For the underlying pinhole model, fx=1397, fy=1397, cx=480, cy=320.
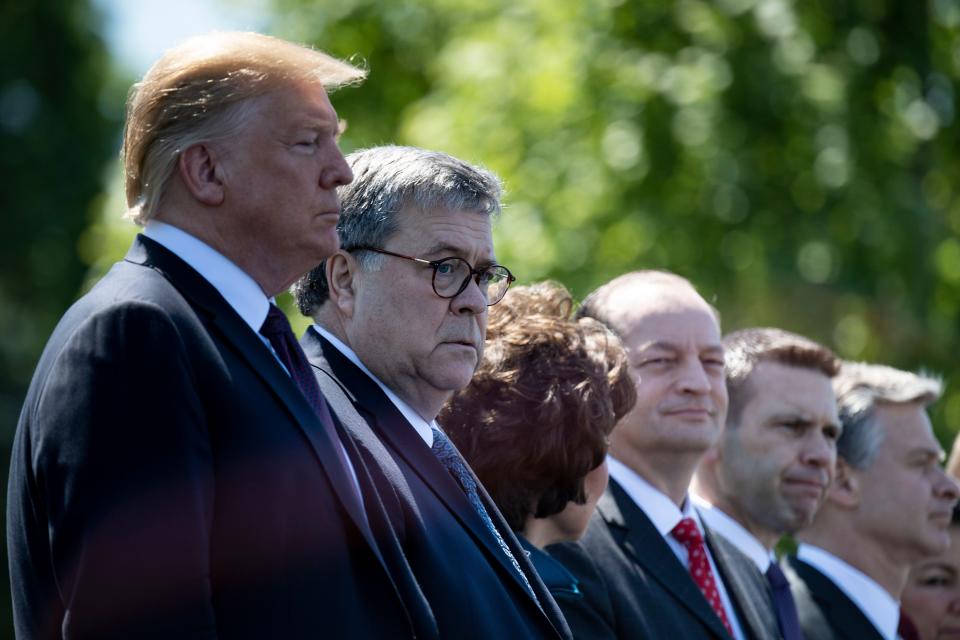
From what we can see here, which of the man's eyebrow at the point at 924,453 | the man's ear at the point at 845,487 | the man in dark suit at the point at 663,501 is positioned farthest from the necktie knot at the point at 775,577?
the man's eyebrow at the point at 924,453

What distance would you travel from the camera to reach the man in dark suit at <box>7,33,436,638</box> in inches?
89.5

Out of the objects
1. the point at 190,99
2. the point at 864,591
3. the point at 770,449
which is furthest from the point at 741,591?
the point at 190,99

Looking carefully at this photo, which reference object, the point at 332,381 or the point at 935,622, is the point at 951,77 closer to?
the point at 935,622

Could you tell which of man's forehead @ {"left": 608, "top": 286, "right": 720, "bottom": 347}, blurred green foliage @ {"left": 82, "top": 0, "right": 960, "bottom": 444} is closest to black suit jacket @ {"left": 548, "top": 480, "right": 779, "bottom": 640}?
man's forehead @ {"left": 608, "top": 286, "right": 720, "bottom": 347}

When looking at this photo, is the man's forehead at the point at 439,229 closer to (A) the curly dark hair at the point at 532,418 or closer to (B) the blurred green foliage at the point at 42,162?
(A) the curly dark hair at the point at 532,418

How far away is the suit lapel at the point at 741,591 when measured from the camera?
4.81m

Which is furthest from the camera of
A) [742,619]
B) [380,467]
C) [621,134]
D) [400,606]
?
[621,134]

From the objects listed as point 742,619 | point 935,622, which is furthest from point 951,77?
point 742,619

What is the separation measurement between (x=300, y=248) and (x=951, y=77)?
29.6ft

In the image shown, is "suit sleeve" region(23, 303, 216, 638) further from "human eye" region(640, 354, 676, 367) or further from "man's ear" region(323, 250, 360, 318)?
"human eye" region(640, 354, 676, 367)

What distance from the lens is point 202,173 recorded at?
103 inches

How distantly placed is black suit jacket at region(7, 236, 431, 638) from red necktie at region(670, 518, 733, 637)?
88.1 inches

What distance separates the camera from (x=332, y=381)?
3213 mm

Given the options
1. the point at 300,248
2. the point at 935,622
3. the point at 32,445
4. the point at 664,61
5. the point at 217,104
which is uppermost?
the point at 664,61
